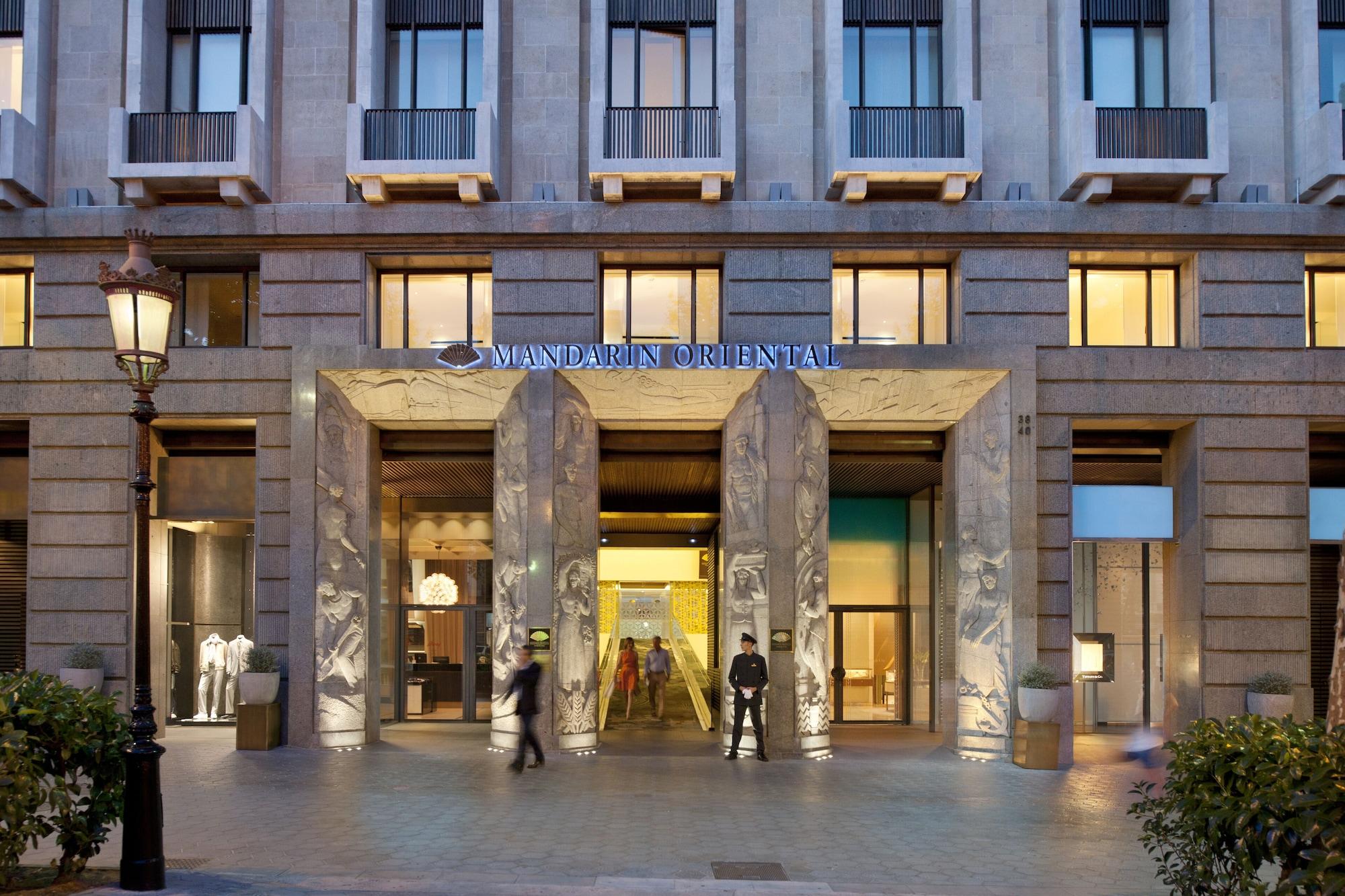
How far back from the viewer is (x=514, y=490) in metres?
18.9

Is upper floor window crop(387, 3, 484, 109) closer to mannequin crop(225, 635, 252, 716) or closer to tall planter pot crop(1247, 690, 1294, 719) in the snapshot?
mannequin crop(225, 635, 252, 716)

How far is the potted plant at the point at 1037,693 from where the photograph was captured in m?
17.6

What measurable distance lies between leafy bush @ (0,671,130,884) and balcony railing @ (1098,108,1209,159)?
17.5m

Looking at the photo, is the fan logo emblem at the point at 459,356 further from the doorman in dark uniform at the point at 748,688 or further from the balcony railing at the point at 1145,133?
the balcony railing at the point at 1145,133

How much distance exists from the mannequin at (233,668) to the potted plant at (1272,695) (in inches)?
713

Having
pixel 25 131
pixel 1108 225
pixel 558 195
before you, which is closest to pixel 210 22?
pixel 25 131

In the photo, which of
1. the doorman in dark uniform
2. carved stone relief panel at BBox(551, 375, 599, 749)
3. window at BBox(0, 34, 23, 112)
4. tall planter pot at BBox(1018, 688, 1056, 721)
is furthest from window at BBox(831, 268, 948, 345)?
window at BBox(0, 34, 23, 112)

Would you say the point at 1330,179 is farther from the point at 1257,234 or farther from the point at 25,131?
the point at 25,131

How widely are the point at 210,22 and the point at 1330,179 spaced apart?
20112 millimetres

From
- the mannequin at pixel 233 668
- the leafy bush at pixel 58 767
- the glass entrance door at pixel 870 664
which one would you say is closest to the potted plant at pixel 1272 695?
the glass entrance door at pixel 870 664

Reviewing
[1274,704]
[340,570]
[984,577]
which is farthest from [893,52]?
[340,570]

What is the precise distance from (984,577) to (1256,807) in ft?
37.6

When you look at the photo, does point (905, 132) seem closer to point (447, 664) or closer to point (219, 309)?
point (219, 309)

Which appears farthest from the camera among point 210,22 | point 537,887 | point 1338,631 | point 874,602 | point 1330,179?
point 874,602
